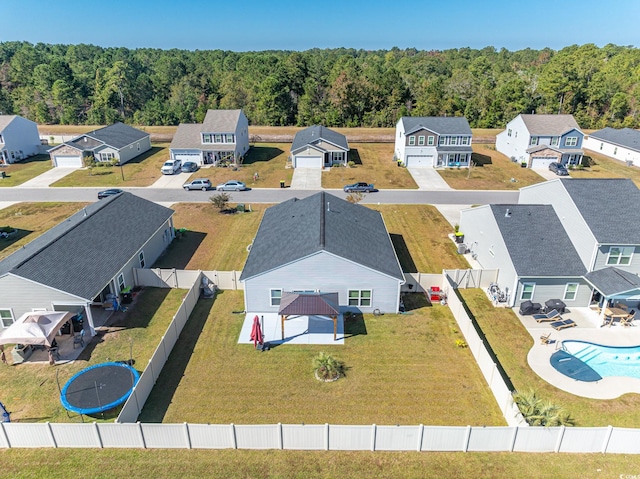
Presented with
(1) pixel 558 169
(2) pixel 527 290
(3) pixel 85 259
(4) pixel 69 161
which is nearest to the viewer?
(3) pixel 85 259

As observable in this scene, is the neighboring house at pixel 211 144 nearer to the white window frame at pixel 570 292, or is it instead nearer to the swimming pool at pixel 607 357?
the white window frame at pixel 570 292

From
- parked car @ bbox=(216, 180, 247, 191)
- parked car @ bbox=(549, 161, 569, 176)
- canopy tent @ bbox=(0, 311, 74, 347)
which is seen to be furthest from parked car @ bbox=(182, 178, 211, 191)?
parked car @ bbox=(549, 161, 569, 176)

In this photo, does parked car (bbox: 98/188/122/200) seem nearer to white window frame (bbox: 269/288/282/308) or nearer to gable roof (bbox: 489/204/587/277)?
white window frame (bbox: 269/288/282/308)

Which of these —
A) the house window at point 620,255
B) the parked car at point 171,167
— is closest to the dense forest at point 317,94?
the parked car at point 171,167

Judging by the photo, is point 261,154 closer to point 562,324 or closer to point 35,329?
point 35,329

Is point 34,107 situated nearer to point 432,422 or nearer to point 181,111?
point 181,111

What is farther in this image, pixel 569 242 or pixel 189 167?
pixel 189 167

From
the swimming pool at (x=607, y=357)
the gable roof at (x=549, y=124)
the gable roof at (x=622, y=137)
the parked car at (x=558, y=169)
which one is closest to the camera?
the swimming pool at (x=607, y=357)

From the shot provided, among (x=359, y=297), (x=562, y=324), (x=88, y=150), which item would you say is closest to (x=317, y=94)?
(x=88, y=150)
